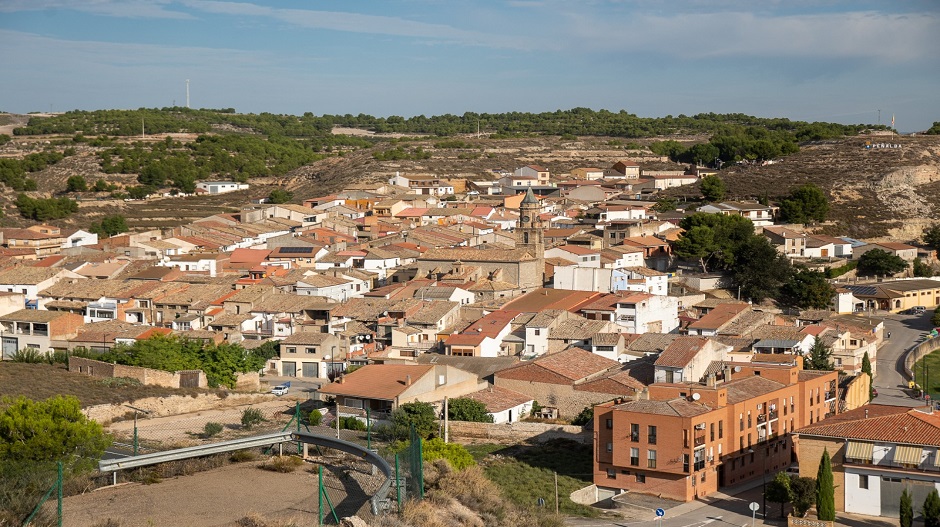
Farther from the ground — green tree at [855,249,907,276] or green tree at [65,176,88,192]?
green tree at [65,176,88,192]

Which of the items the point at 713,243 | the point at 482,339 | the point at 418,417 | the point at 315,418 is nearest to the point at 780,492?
the point at 418,417

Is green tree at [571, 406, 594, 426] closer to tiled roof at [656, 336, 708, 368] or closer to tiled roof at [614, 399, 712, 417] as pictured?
tiled roof at [656, 336, 708, 368]

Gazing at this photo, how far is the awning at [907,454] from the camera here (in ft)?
60.2

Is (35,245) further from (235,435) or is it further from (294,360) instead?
(235,435)

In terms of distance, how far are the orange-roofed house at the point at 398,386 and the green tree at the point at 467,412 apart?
2.38 feet

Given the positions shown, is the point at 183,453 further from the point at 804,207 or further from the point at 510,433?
the point at 804,207

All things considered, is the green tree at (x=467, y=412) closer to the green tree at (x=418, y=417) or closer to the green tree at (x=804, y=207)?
the green tree at (x=418, y=417)

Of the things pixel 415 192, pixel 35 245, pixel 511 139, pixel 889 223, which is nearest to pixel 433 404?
pixel 35 245

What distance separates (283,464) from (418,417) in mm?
9785

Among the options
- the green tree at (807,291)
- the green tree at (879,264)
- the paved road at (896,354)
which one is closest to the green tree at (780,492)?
the paved road at (896,354)

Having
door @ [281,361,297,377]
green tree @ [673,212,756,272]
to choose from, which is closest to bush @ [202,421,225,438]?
door @ [281,361,297,377]

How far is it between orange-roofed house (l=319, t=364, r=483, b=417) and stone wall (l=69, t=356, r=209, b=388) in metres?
4.49

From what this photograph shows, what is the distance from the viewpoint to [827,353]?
29.4 meters

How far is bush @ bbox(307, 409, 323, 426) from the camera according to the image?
75.3 ft
